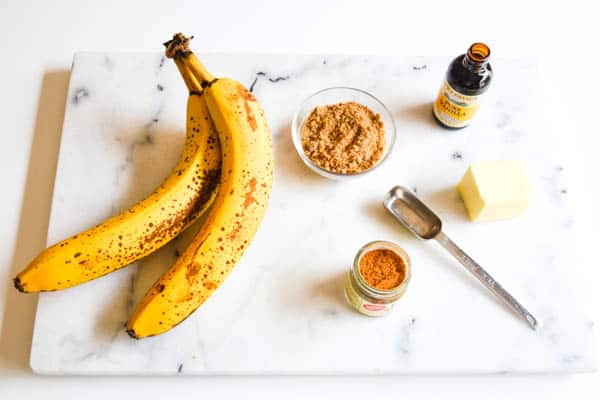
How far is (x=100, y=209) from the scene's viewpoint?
141cm

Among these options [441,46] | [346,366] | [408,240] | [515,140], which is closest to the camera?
[346,366]

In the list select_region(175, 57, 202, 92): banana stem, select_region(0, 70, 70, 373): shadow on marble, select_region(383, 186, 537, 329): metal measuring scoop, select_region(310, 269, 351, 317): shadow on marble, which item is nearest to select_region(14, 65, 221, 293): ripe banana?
select_region(175, 57, 202, 92): banana stem

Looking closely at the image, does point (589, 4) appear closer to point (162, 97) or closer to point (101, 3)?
point (162, 97)

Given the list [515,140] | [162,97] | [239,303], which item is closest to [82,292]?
[239,303]

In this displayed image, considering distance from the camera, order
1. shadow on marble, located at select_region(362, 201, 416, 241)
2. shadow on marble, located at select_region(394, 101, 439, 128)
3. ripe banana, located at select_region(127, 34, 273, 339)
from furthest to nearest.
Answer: shadow on marble, located at select_region(394, 101, 439, 128), shadow on marble, located at select_region(362, 201, 416, 241), ripe banana, located at select_region(127, 34, 273, 339)

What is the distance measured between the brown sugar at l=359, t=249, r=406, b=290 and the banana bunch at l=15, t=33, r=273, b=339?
0.77 ft

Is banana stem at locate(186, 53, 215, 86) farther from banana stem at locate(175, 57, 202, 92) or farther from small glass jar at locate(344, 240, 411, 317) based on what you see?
small glass jar at locate(344, 240, 411, 317)

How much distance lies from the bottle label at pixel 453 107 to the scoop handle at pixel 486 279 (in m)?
0.27

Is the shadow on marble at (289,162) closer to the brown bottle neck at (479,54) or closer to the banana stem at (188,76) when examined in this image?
the banana stem at (188,76)

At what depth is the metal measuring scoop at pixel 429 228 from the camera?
1332 millimetres

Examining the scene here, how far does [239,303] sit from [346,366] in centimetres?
25

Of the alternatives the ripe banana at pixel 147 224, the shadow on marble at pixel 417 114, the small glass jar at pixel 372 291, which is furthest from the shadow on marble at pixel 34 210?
the shadow on marble at pixel 417 114

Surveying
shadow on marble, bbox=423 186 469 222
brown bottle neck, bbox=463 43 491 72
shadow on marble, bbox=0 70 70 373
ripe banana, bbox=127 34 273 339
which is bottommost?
shadow on marble, bbox=423 186 469 222

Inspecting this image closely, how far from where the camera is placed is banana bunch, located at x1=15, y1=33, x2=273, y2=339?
1.21 meters
